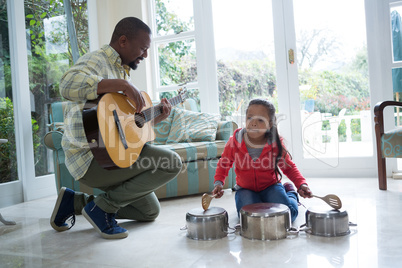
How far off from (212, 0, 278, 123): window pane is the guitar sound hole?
2.08 m

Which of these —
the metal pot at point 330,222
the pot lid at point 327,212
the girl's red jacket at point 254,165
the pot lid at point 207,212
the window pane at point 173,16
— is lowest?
the metal pot at point 330,222

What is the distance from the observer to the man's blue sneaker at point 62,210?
202 cm

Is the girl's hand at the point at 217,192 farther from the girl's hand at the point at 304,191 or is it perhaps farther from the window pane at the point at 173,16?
the window pane at the point at 173,16

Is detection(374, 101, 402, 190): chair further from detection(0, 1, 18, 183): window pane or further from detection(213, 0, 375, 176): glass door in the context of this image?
detection(0, 1, 18, 183): window pane

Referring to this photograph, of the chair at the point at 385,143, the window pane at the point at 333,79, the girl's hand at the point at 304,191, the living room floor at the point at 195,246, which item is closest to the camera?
the living room floor at the point at 195,246

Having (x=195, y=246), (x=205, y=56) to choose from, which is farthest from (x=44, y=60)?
(x=195, y=246)

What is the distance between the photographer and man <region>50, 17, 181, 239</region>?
5.59 ft

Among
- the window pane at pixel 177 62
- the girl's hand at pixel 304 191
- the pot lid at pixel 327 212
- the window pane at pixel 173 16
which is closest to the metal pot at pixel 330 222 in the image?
the pot lid at pixel 327 212

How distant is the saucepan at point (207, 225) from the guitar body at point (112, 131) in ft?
1.39

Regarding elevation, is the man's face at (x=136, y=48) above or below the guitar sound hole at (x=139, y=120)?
above

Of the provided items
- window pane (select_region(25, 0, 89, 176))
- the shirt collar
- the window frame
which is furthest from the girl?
window pane (select_region(25, 0, 89, 176))

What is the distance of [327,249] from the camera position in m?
1.50

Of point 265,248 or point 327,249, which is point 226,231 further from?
point 327,249

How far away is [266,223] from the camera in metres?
1.63
